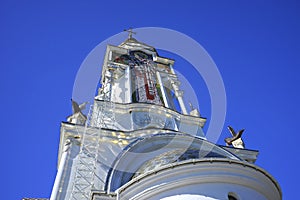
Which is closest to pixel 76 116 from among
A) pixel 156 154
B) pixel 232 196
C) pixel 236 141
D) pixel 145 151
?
pixel 145 151

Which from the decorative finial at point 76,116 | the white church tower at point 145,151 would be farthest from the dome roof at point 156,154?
the decorative finial at point 76,116

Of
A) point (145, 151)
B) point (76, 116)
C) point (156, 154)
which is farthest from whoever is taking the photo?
point (76, 116)

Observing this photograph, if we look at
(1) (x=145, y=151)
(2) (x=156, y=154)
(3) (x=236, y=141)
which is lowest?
(2) (x=156, y=154)

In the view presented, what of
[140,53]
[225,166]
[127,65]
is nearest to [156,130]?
[225,166]

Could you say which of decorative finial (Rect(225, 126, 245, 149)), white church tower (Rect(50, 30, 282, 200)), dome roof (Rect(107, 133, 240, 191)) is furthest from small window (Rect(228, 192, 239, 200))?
decorative finial (Rect(225, 126, 245, 149))

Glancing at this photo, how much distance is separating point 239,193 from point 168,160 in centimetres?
288

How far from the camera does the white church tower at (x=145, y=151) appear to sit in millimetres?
12359

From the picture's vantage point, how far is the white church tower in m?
12.4

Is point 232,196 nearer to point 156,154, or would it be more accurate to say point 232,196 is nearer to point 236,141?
point 156,154

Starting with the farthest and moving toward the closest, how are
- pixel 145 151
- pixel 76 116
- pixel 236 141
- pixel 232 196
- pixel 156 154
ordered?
pixel 236 141
pixel 76 116
pixel 145 151
pixel 156 154
pixel 232 196

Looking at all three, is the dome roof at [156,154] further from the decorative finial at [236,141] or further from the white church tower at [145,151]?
the decorative finial at [236,141]

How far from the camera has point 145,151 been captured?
17.2m

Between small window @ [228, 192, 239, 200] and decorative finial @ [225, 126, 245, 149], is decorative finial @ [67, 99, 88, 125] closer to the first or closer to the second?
decorative finial @ [225, 126, 245, 149]

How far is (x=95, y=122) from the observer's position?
762 inches
